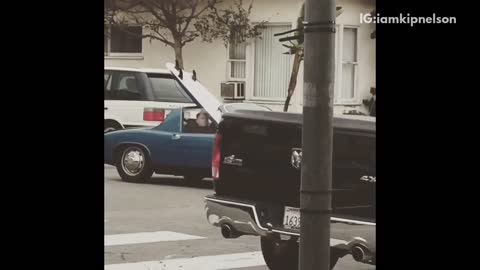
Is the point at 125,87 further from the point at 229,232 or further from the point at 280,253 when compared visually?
the point at 280,253

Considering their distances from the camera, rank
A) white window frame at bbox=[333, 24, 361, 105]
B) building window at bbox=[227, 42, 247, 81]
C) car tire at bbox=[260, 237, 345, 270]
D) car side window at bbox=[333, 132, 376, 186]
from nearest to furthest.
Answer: white window frame at bbox=[333, 24, 361, 105], car side window at bbox=[333, 132, 376, 186], car tire at bbox=[260, 237, 345, 270], building window at bbox=[227, 42, 247, 81]

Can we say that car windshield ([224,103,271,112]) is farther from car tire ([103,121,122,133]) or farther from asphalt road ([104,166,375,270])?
car tire ([103,121,122,133])

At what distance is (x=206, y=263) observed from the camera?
7918mm

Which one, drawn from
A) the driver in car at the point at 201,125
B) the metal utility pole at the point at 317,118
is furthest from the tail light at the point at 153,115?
the metal utility pole at the point at 317,118

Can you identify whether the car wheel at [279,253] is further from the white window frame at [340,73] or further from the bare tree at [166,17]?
the bare tree at [166,17]

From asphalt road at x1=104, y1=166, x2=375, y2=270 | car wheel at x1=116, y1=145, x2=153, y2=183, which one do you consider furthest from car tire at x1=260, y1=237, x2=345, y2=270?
car wheel at x1=116, y1=145, x2=153, y2=183

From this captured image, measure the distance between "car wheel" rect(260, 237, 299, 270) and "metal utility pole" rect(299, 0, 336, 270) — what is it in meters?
2.47

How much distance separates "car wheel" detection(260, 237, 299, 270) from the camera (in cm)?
739

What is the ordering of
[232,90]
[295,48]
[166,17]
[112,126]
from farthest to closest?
[166,17], [112,126], [232,90], [295,48]

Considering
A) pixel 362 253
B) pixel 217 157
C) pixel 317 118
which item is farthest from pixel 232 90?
pixel 317 118

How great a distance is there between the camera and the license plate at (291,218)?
23.1 feet

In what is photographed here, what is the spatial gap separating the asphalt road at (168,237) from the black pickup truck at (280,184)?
387 millimetres

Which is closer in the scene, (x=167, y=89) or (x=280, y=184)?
(x=280, y=184)

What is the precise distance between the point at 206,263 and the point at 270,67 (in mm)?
1579
